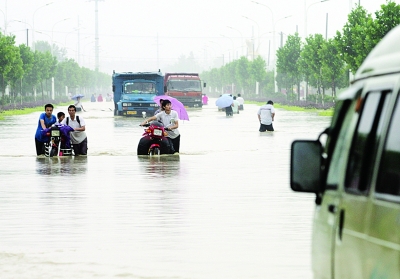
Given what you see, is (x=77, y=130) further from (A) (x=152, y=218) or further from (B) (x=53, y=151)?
(A) (x=152, y=218)

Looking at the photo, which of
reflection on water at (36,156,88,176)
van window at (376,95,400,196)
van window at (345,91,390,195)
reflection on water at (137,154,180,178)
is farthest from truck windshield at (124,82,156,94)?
van window at (376,95,400,196)

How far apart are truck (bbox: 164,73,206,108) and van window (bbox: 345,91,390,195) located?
7254 centimetres

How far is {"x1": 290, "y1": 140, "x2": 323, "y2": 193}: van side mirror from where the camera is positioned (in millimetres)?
4996

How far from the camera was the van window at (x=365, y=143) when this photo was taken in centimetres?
420

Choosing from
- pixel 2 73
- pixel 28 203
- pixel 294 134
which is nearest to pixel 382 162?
pixel 28 203

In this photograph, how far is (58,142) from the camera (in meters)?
24.6

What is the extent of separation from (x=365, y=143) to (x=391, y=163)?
0.37 meters

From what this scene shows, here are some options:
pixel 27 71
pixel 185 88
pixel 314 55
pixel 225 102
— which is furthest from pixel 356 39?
pixel 27 71

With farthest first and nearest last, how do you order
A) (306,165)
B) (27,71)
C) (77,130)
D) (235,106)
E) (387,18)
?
(27,71), (235,106), (387,18), (77,130), (306,165)

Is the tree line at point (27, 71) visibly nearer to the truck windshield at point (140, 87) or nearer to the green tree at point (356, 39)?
the truck windshield at point (140, 87)

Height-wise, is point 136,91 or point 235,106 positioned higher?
point 136,91

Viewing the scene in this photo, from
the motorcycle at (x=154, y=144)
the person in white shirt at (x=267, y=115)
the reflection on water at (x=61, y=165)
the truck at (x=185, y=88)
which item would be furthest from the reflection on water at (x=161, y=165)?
the truck at (x=185, y=88)

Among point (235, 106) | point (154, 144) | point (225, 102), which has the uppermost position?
point (154, 144)

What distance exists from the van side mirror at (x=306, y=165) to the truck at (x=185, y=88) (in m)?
71.9
